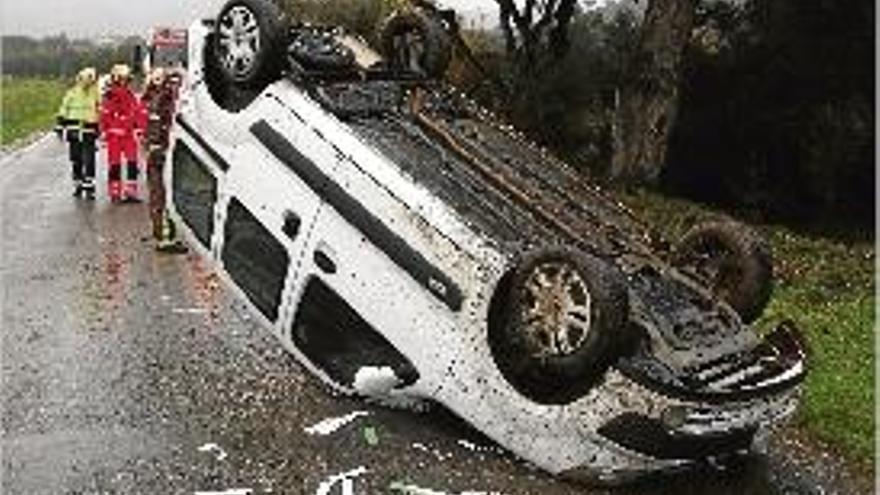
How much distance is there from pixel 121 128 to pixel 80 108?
0.74 meters

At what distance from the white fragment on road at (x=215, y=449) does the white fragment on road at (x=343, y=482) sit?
23.9 inches

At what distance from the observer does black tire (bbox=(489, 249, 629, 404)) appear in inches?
234

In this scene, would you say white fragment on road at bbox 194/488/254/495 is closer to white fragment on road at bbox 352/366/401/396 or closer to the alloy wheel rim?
white fragment on road at bbox 352/366/401/396

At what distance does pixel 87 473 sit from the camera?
6.42 meters

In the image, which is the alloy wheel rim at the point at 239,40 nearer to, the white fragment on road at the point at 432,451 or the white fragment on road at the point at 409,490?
the white fragment on road at the point at 432,451

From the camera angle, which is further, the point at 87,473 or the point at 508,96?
the point at 508,96

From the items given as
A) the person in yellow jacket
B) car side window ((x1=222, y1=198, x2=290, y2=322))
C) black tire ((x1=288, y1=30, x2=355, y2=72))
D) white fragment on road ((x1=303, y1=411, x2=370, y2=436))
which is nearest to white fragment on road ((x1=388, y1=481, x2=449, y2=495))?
white fragment on road ((x1=303, y1=411, x2=370, y2=436))

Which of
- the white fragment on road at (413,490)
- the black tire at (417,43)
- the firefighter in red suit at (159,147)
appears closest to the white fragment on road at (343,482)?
the white fragment on road at (413,490)

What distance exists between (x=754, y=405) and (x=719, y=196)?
14597 millimetres

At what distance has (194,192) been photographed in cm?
799

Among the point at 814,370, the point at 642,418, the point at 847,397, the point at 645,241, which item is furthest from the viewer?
the point at 814,370

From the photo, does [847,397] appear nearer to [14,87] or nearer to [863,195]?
[863,195]

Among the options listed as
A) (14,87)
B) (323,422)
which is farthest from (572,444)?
(14,87)

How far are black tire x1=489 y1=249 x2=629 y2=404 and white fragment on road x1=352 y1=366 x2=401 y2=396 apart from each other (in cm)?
62
